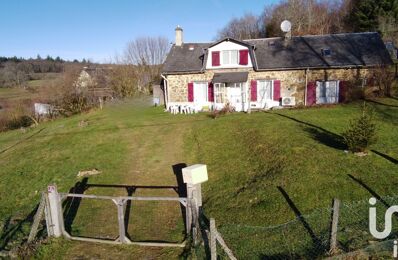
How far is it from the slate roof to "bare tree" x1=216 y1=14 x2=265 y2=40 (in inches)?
1421

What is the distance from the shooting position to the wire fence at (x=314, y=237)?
6523mm

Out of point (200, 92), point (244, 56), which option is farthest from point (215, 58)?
point (200, 92)

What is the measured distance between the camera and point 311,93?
25.3 m

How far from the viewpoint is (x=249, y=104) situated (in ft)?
77.8

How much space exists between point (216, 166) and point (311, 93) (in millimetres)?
14600

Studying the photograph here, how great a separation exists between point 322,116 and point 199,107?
10565mm

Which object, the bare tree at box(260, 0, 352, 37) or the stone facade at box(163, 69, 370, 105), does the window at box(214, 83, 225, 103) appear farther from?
the bare tree at box(260, 0, 352, 37)

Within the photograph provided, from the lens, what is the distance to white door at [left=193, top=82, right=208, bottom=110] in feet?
87.9

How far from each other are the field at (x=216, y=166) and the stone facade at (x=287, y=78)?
3961mm

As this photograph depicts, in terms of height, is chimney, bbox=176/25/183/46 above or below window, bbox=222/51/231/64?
above

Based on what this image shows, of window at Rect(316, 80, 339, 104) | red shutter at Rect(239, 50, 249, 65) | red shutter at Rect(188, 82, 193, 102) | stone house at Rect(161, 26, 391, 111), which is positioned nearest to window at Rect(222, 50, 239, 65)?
stone house at Rect(161, 26, 391, 111)

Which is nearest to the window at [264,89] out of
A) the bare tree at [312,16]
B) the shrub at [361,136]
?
the shrub at [361,136]

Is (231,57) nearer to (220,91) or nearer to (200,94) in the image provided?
(220,91)

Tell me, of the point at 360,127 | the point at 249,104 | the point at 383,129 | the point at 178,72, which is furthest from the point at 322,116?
the point at 178,72
